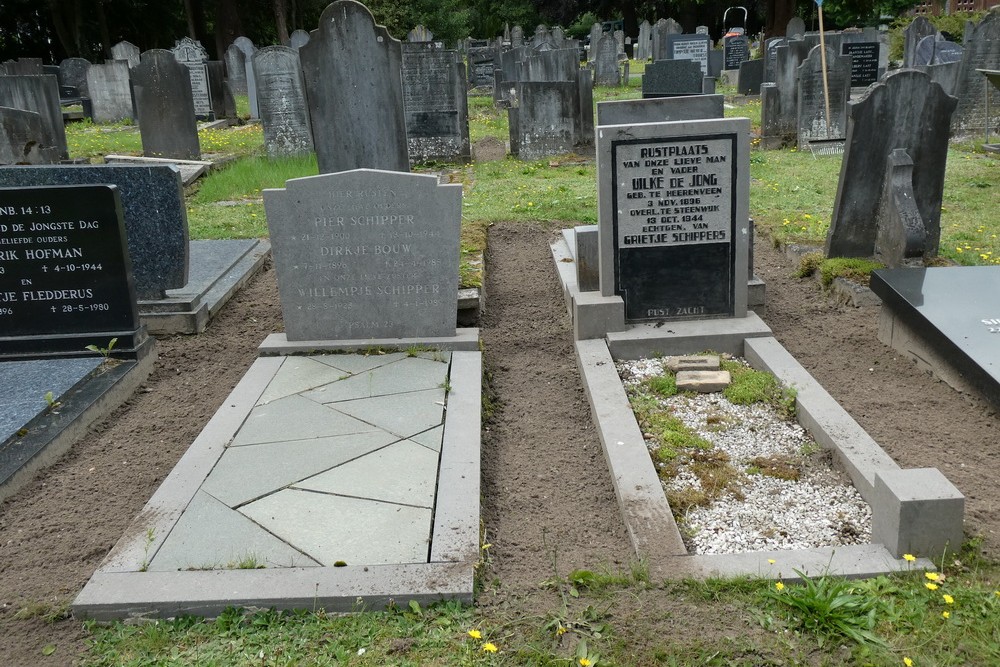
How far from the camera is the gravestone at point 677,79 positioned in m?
11.3

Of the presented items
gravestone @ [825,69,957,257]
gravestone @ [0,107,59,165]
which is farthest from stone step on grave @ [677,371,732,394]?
gravestone @ [0,107,59,165]

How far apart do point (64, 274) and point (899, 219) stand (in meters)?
5.61

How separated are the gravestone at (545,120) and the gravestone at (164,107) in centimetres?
504

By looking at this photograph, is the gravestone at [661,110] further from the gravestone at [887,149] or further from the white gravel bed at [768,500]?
the white gravel bed at [768,500]

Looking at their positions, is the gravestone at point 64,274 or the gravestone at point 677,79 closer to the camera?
the gravestone at point 64,274

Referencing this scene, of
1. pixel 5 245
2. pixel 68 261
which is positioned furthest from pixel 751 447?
pixel 5 245

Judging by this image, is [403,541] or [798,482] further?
[798,482]

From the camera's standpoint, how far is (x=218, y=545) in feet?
10.7

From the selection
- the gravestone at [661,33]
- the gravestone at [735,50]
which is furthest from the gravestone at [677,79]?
the gravestone at [661,33]

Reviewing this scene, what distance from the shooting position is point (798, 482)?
12.3 feet

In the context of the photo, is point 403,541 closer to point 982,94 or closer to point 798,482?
point 798,482

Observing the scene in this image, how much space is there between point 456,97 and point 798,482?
10.2 meters

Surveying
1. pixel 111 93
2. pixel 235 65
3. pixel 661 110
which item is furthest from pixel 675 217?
pixel 235 65

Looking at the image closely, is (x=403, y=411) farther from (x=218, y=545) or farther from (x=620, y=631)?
(x=620, y=631)
